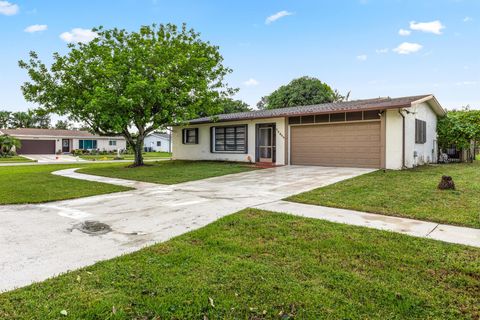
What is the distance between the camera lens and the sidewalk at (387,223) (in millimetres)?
3914

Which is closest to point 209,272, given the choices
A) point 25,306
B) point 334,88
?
point 25,306

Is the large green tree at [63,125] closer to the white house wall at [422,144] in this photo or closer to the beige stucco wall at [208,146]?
the beige stucco wall at [208,146]

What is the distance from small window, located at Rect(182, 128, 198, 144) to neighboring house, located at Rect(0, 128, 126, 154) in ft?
68.8

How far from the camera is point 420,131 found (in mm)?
13328

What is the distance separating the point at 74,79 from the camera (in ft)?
44.9

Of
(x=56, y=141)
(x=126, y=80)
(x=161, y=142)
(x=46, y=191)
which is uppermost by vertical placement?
(x=126, y=80)

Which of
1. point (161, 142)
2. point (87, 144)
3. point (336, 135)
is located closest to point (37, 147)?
point (87, 144)

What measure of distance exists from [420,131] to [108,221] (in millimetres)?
13450

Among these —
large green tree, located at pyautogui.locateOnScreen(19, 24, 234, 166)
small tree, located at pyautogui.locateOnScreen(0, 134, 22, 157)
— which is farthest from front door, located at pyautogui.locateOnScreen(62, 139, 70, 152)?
large green tree, located at pyautogui.locateOnScreen(19, 24, 234, 166)

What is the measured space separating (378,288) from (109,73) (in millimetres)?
12714

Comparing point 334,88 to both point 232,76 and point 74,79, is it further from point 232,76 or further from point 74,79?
point 74,79

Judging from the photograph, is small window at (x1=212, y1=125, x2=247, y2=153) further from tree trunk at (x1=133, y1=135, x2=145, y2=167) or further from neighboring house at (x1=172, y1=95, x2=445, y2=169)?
tree trunk at (x1=133, y1=135, x2=145, y2=167)

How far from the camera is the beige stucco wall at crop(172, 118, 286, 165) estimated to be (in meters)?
14.7

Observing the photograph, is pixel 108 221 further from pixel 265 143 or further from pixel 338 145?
pixel 265 143
